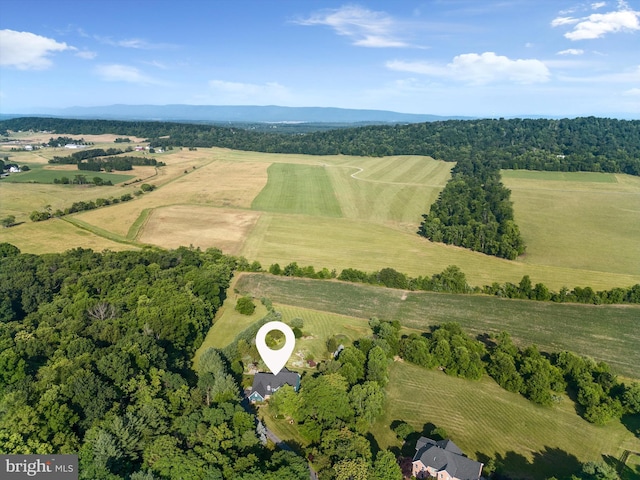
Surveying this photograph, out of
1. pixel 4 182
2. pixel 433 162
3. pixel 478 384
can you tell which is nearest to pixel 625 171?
pixel 433 162

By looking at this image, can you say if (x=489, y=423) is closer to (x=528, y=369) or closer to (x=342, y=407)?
(x=528, y=369)

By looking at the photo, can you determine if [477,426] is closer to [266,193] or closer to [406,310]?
[406,310]

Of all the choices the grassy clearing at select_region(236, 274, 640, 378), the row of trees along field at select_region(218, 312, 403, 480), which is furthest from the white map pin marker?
the grassy clearing at select_region(236, 274, 640, 378)

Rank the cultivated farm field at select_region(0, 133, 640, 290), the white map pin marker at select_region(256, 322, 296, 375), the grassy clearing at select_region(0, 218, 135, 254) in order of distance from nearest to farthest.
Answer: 1. the white map pin marker at select_region(256, 322, 296, 375)
2. the cultivated farm field at select_region(0, 133, 640, 290)
3. the grassy clearing at select_region(0, 218, 135, 254)

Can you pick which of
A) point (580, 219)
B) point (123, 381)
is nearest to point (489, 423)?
point (123, 381)

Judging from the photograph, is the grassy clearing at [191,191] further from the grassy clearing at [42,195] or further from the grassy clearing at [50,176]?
the grassy clearing at [50,176]

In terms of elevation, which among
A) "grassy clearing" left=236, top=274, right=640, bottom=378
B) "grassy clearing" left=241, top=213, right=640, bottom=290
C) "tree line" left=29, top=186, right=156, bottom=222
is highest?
"tree line" left=29, top=186, right=156, bottom=222

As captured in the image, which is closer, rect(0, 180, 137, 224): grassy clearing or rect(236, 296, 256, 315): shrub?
rect(236, 296, 256, 315): shrub

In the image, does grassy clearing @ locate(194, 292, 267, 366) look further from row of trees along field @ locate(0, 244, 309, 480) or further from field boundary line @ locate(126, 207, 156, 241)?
field boundary line @ locate(126, 207, 156, 241)
